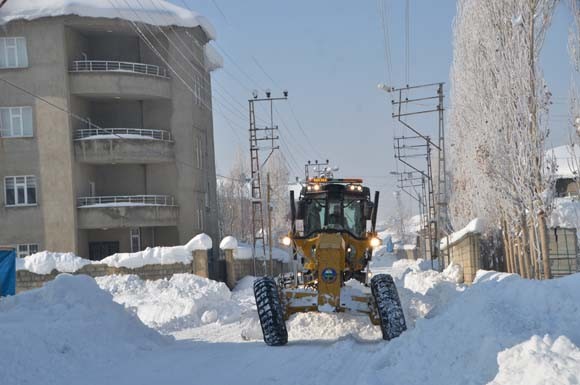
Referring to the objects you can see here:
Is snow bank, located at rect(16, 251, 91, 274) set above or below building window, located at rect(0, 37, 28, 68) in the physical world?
below

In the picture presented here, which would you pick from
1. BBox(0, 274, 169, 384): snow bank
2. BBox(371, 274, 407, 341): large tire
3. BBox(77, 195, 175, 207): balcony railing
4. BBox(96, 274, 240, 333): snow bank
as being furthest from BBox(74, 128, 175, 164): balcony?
BBox(371, 274, 407, 341): large tire

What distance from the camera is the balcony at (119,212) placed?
120ft

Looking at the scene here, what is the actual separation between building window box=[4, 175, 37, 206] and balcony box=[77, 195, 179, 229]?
2353mm

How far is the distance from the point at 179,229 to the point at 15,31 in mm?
12677

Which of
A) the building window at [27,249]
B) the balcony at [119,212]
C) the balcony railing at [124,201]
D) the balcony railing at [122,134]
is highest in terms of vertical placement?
the balcony railing at [122,134]

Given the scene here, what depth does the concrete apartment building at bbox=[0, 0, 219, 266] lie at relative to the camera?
119 ft

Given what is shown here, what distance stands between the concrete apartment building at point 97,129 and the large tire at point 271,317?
25.0 m

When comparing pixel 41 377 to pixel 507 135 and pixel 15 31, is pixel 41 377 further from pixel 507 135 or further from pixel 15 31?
pixel 15 31

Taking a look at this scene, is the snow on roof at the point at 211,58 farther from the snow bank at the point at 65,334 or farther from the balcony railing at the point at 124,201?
the snow bank at the point at 65,334

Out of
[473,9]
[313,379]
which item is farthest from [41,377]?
[473,9]

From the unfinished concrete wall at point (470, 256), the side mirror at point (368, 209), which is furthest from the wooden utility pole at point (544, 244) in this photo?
the side mirror at point (368, 209)

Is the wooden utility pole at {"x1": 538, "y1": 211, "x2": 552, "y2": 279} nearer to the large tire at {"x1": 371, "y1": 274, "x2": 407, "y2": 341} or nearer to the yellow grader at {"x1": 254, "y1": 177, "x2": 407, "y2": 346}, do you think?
the yellow grader at {"x1": 254, "y1": 177, "x2": 407, "y2": 346}

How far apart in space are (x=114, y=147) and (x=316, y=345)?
85.0ft

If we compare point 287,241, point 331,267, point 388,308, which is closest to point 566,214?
point 287,241
